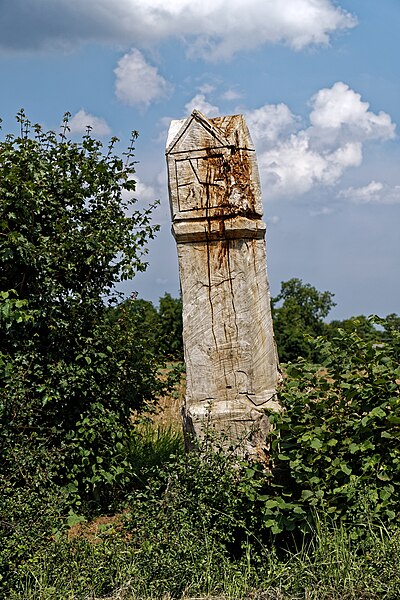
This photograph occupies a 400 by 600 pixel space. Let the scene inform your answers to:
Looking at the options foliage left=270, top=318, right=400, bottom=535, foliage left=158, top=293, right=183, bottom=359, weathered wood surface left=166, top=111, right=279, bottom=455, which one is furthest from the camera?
foliage left=158, top=293, right=183, bottom=359

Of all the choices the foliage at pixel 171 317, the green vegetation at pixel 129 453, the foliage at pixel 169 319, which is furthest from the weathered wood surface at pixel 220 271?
the foliage at pixel 171 317

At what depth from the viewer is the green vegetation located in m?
4.75

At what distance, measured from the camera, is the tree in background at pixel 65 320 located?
6.21 metres

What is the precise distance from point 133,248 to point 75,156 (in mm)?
911

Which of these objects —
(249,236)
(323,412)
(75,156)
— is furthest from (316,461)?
(75,156)

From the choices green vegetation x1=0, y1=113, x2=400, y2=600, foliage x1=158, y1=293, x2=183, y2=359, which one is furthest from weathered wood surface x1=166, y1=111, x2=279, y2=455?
foliage x1=158, y1=293, x2=183, y2=359

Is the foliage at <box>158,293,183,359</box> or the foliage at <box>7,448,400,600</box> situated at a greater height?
the foliage at <box>158,293,183,359</box>

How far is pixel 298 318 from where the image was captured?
50.5ft

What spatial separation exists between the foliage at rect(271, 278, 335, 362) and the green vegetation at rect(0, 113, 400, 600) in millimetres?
2864

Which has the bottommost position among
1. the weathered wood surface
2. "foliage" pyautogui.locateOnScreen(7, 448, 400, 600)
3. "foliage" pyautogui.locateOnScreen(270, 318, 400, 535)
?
"foliage" pyautogui.locateOnScreen(7, 448, 400, 600)

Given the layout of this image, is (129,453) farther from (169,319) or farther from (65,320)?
(169,319)

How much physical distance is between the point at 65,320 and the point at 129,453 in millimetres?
1520

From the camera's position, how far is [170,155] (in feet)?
19.0

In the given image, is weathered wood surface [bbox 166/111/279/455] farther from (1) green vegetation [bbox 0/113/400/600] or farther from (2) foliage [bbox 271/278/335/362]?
(2) foliage [bbox 271/278/335/362]
